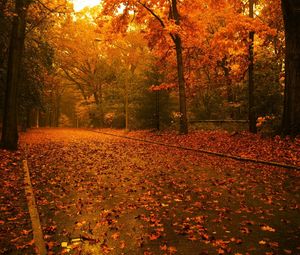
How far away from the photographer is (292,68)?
45.8ft

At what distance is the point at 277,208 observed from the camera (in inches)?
252

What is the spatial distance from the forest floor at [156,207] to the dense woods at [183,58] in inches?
203

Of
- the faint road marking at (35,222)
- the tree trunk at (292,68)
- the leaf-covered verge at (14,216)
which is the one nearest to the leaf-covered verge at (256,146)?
the tree trunk at (292,68)

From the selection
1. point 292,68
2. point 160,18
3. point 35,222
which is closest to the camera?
point 35,222

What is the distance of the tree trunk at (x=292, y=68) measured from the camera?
13742 mm

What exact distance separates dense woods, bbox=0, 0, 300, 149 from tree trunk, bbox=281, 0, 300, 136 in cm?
4

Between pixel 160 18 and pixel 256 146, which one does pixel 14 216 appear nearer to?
pixel 256 146

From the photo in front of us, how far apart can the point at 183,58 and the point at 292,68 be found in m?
14.5

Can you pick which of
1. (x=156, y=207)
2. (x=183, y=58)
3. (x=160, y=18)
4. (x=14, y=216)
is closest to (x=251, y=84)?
(x=160, y=18)

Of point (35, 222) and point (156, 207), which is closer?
point (35, 222)

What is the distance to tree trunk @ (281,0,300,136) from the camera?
1374 centimetres

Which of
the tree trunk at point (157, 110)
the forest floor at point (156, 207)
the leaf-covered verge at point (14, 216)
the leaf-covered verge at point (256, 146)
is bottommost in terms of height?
the forest floor at point (156, 207)

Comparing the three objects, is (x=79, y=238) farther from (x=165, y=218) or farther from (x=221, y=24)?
(x=221, y=24)

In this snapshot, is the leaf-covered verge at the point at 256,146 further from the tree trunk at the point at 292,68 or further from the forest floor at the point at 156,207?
the tree trunk at the point at 292,68
